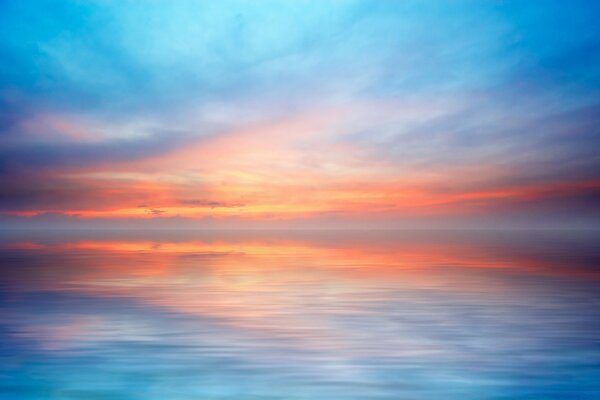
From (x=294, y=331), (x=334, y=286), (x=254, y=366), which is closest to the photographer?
(x=254, y=366)

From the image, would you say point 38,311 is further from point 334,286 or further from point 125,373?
point 334,286

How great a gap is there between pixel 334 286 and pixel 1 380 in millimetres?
17685

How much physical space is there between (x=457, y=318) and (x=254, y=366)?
30.1 feet

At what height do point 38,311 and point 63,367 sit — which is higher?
point 38,311

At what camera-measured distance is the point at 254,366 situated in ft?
40.0

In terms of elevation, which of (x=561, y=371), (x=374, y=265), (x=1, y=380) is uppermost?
(x=374, y=265)

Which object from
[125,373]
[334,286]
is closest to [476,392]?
[125,373]

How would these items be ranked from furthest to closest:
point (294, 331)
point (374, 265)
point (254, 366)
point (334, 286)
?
1. point (374, 265)
2. point (334, 286)
3. point (294, 331)
4. point (254, 366)

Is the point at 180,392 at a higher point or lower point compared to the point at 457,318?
lower

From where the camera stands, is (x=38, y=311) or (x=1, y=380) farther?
(x=38, y=311)

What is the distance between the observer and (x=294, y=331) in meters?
15.8

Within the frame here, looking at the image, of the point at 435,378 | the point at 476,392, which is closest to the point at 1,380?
A: the point at 435,378

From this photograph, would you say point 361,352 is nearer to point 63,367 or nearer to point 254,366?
point 254,366

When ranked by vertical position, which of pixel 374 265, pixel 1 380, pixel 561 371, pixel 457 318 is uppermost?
pixel 374 265
